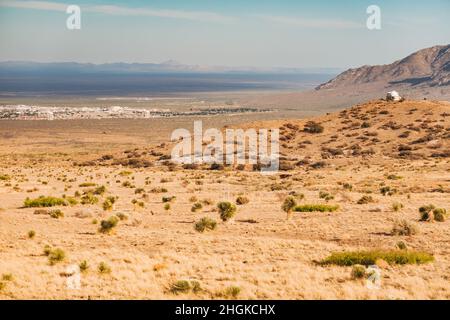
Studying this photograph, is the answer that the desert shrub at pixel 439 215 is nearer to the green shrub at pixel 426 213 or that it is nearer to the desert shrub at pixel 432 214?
the desert shrub at pixel 432 214

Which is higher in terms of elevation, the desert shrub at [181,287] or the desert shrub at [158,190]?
the desert shrub at [181,287]

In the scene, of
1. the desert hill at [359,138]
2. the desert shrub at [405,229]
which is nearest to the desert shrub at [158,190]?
the desert shrub at [405,229]

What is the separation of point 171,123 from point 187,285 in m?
118

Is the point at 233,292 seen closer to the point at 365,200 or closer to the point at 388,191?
the point at 365,200

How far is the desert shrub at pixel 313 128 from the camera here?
212 ft

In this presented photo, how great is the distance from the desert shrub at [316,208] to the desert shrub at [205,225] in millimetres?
5353

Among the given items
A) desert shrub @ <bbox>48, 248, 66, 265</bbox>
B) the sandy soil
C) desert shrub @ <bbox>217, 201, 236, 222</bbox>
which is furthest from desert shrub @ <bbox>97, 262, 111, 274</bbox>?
desert shrub @ <bbox>217, 201, 236, 222</bbox>

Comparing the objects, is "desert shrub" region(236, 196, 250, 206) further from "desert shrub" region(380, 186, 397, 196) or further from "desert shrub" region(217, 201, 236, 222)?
"desert shrub" region(380, 186, 397, 196)

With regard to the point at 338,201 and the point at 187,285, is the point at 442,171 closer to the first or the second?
the point at 338,201

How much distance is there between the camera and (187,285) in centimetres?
1225

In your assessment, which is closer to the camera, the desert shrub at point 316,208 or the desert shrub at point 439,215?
the desert shrub at point 439,215

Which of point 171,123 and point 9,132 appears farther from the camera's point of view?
point 171,123

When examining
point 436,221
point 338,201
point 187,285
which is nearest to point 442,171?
point 338,201

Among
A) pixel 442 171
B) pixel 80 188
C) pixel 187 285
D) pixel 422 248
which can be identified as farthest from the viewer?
pixel 442 171
